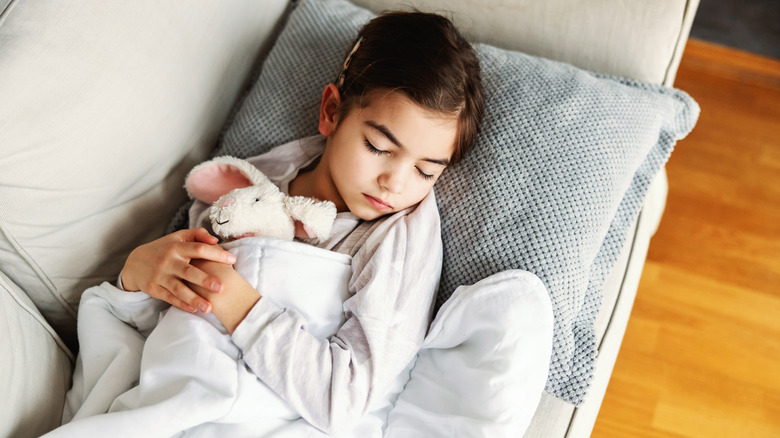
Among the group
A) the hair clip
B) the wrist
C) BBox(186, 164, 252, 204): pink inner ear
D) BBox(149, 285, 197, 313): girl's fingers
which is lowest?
the wrist

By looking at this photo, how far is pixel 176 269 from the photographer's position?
2.94ft

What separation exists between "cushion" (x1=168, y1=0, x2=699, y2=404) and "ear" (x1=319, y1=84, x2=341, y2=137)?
95mm

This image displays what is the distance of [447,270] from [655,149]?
467 mm

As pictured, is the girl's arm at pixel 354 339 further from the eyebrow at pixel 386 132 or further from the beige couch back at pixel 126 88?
the beige couch back at pixel 126 88

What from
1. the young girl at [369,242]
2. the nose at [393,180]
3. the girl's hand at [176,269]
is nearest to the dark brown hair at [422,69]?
the young girl at [369,242]

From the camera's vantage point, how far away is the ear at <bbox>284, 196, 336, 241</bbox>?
3.16 ft

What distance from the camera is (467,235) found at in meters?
0.99

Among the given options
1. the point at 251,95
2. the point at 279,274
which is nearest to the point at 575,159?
the point at 279,274

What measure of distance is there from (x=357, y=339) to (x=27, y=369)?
1.55 feet

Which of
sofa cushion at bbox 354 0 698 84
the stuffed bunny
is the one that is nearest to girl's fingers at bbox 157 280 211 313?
the stuffed bunny

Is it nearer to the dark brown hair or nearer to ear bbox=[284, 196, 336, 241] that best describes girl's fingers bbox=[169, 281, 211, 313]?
ear bbox=[284, 196, 336, 241]

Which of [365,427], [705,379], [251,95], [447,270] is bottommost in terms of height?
[705,379]

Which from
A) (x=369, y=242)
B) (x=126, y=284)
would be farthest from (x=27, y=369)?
(x=369, y=242)

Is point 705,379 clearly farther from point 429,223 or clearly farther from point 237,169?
point 237,169
